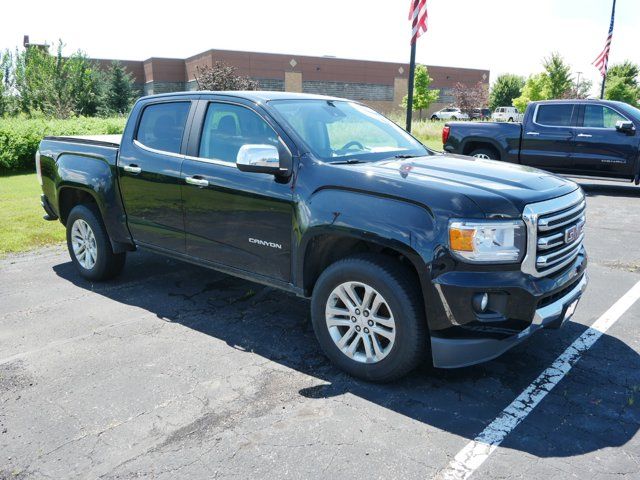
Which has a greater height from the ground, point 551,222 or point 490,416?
point 551,222

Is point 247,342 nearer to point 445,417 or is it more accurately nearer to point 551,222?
point 445,417

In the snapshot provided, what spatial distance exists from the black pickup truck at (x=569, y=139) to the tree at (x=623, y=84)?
120ft

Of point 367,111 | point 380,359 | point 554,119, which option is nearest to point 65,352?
point 380,359

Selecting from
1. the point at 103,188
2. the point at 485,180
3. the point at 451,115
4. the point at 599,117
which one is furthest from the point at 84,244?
the point at 451,115

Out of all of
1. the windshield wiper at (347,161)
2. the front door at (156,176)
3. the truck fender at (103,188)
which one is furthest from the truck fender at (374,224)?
the truck fender at (103,188)

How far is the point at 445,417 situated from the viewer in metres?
3.36

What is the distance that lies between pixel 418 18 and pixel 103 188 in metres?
9.33

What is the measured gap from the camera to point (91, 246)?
5.82 metres

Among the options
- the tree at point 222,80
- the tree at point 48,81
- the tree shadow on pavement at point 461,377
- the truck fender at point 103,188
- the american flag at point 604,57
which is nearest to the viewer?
the tree shadow on pavement at point 461,377

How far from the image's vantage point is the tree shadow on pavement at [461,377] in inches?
128

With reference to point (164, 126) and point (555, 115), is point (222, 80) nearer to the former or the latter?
point (555, 115)

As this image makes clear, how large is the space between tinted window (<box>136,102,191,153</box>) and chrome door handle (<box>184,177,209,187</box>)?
0.37m

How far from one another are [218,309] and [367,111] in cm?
230

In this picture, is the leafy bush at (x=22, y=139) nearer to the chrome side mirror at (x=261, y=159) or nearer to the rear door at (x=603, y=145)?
the chrome side mirror at (x=261, y=159)
